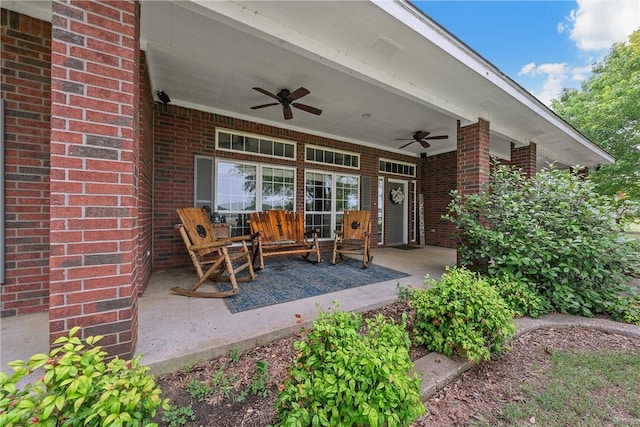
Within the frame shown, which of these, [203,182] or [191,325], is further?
[203,182]

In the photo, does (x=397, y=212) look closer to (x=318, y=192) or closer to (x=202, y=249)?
(x=318, y=192)

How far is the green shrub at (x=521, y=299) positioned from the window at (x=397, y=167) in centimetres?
450

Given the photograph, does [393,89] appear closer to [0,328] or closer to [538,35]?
[0,328]

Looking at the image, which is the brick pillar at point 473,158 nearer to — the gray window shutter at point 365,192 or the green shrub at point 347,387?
the gray window shutter at point 365,192

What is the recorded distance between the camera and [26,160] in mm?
2041

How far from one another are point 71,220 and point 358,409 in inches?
67.1

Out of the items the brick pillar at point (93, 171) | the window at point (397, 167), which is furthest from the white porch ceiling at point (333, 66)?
the window at point (397, 167)

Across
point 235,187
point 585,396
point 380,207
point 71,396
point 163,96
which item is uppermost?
point 163,96

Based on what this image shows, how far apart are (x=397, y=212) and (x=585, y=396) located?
5.72 m

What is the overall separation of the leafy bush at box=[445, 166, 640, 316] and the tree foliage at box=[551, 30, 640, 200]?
5.94 metres

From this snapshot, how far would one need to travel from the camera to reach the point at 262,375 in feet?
4.96

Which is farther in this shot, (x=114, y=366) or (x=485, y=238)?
(x=485, y=238)

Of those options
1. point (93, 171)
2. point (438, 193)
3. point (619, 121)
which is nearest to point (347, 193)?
point (438, 193)

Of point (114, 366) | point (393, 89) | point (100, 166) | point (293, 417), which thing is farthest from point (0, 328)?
point (393, 89)
